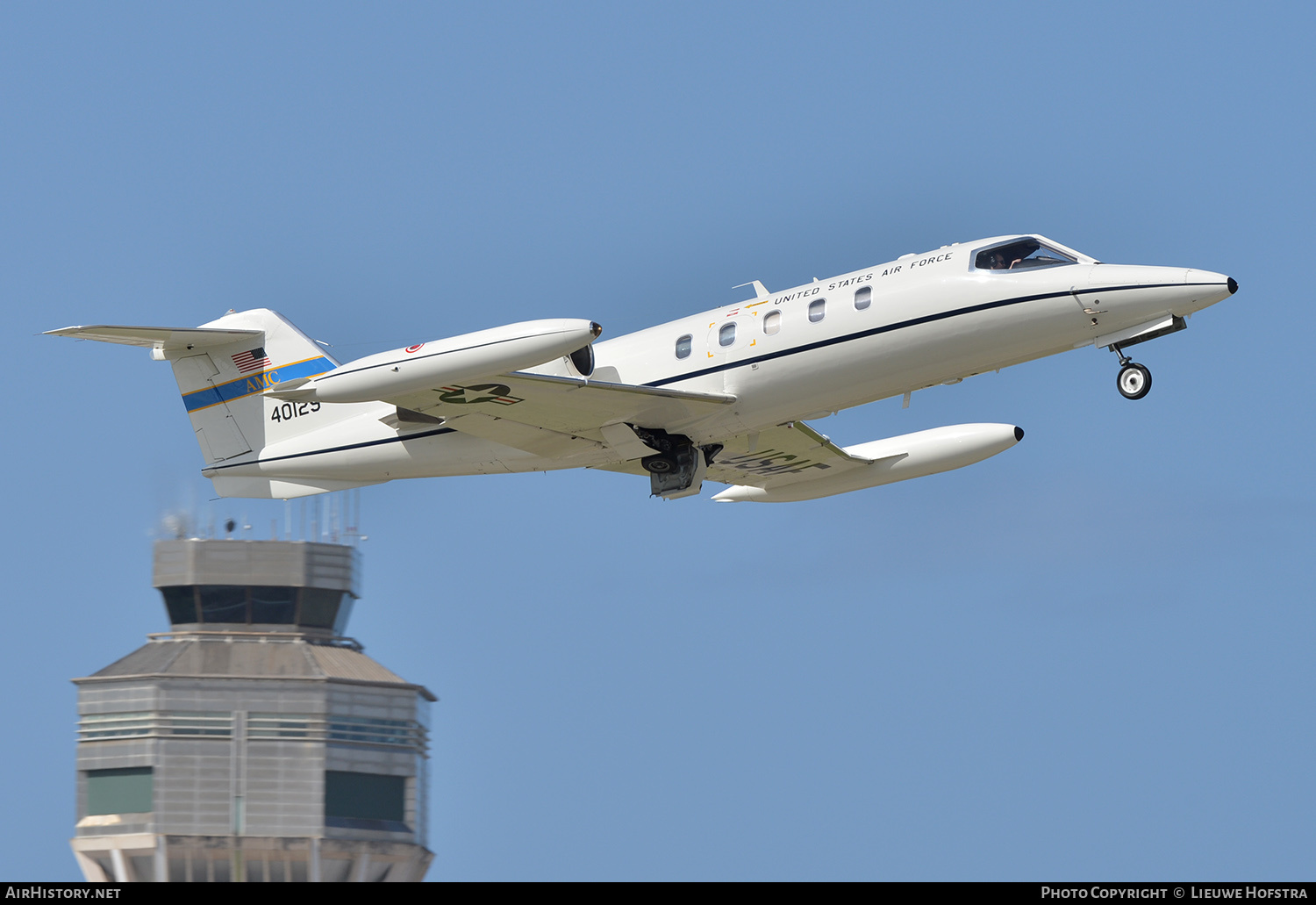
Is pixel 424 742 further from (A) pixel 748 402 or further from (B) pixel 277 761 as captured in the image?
(A) pixel 748 402

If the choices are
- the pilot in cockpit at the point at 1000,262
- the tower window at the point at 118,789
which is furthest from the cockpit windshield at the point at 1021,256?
the tower window at the point at 118,789

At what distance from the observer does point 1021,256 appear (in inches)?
871

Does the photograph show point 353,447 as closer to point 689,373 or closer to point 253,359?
point 253,359

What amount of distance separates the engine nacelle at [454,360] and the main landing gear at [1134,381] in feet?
23.6

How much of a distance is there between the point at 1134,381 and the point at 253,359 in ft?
47.9

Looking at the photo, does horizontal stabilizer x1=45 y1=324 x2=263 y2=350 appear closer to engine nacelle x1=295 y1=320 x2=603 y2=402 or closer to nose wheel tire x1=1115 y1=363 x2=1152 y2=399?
engine nacelle x1=295 y1=320 x2=603 y2=402

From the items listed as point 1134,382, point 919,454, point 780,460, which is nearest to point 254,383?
point 780,460

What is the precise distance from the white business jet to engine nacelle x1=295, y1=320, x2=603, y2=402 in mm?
23

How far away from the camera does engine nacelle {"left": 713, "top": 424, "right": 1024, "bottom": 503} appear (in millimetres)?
27141

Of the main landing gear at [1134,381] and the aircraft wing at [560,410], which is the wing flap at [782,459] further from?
the main landing gear at [1134,381]

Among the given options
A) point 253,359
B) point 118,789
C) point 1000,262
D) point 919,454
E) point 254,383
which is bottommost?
point 118,789

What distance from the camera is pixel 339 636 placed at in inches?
2493

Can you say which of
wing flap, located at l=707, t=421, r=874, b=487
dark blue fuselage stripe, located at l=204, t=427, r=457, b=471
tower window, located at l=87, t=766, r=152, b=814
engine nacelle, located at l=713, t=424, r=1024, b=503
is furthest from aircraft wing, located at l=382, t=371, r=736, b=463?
tower window, located at l=87, t=766, r=152, b=814
